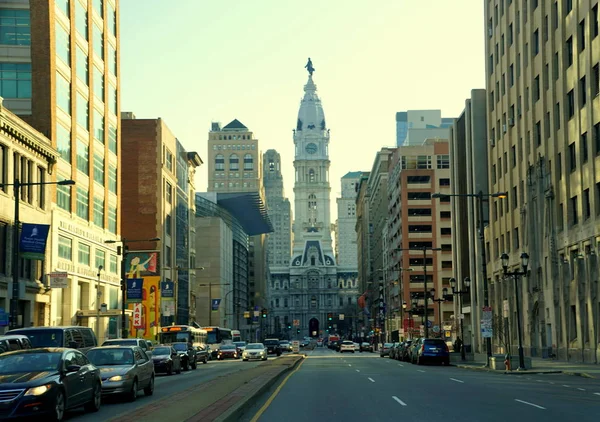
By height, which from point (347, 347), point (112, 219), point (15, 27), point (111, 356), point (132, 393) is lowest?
point (347, 347)

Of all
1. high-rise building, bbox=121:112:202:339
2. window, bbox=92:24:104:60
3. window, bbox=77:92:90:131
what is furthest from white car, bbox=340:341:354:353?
window, bbox=77:92:90:131

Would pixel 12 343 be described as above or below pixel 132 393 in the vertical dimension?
above

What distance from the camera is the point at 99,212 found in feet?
253

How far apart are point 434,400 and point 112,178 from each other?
62.9m

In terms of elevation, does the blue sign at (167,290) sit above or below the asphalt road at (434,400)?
above

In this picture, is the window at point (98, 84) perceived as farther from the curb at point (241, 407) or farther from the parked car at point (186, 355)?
the curb at point (241, 407)

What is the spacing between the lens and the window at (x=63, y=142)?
6494 cm

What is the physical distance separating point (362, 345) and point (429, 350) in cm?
6962

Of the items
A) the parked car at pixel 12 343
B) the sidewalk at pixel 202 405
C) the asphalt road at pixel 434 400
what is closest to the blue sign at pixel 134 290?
the asphalt road at pixel 434 400

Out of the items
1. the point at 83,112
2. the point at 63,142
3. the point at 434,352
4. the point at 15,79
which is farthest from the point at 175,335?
the point at 434,352

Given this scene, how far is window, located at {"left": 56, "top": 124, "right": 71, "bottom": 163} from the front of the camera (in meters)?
64.9

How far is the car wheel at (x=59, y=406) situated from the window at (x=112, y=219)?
61.6 meters

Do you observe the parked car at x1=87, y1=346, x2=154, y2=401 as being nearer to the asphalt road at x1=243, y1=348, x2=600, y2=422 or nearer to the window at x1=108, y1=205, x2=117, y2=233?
the asphalt road at x1=243, y1=348, x2=600, y2=422

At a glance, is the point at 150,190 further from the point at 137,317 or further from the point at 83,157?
the point at 137,317
